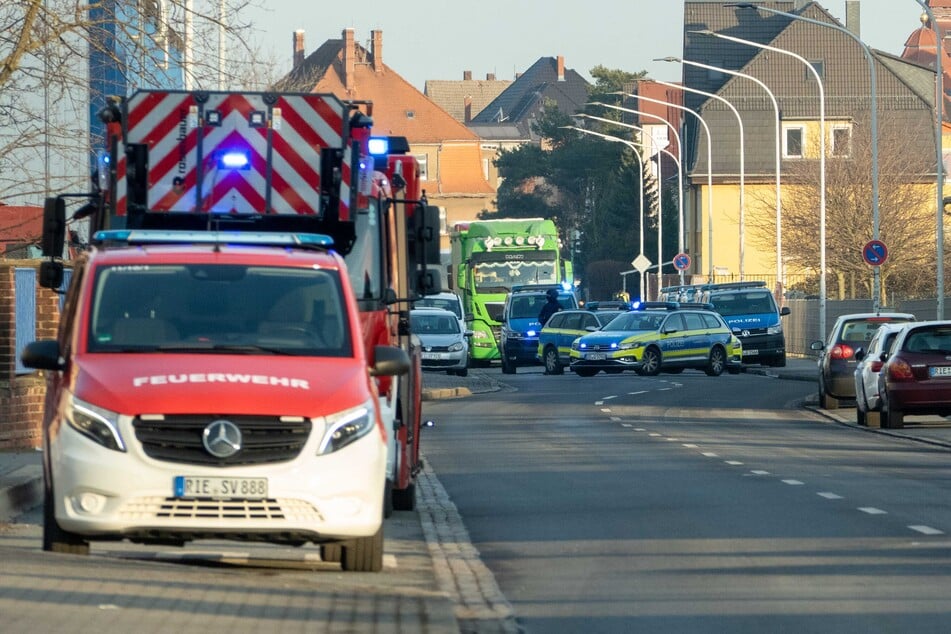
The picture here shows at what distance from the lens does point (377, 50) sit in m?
133

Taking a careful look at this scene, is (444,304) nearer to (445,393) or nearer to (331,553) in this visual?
(445,393)

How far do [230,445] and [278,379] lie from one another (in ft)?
1.56

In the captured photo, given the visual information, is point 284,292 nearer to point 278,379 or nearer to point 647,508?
point 278,379

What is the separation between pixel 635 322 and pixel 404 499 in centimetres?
3035

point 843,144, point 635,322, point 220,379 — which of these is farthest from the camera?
point 843,144

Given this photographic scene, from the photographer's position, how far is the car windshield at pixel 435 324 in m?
44.3

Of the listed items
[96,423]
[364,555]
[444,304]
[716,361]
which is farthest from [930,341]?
[444,304]

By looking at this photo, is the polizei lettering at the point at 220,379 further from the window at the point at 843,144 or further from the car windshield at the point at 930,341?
the window at the point at 843,144

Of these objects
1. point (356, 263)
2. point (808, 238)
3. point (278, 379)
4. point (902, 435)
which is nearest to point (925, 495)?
point (356, 263)

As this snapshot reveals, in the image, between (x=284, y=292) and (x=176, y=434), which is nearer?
(x=176, y=434)

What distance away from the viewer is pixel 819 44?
293 feet

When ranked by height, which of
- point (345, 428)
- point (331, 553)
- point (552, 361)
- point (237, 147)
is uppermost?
point (237, 147)

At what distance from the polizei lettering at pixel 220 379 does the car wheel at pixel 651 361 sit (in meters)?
A: 34.4

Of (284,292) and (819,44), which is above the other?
(819,44)
